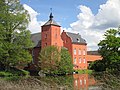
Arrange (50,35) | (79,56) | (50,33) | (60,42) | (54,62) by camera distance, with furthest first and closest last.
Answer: (79,56) → (60,42) → (50,35) → (50,33) → (54,62)

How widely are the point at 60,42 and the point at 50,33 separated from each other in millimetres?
3305

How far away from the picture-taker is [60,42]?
57.8m

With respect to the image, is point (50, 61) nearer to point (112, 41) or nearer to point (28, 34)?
point (28, 34)

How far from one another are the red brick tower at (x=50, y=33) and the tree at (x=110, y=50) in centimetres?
1021

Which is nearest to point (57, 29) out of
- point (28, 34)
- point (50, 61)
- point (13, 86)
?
point (50, 61)

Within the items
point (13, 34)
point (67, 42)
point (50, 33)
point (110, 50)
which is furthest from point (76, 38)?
point (13, 34)

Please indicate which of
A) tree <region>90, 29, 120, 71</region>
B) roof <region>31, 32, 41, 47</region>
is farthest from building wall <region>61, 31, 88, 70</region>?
tree <region>90, 29, 120, 71</region>

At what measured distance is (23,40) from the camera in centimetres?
4209

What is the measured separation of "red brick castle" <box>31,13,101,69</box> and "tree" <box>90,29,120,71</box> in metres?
9.83

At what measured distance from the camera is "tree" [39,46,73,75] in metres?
47.2

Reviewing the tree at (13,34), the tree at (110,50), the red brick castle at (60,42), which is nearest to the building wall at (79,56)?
the red brick castle at (60,42)

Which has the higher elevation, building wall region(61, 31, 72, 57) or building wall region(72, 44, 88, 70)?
building wall region(61, 31, 72, 57)

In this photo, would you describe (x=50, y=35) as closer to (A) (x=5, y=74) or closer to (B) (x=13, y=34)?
(B) (x=13, y=34)

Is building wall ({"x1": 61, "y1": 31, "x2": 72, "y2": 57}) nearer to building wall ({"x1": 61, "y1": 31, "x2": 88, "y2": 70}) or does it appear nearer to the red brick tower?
building wall ({"x1": 61, "y1": 31, "x2": 88, "y2": 70})
